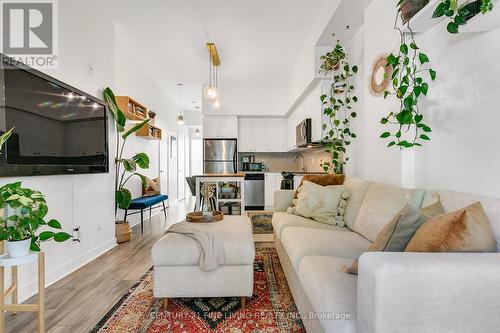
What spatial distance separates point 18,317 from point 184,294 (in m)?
1.16

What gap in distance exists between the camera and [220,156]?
6.04 metres

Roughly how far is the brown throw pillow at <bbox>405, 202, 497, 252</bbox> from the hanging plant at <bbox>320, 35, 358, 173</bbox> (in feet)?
7.22

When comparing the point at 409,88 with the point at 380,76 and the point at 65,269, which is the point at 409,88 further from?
the point at 65,269

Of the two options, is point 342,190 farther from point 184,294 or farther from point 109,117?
point 109,117

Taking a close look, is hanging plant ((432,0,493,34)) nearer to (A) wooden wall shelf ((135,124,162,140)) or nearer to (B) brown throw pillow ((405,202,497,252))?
(B) brown throw pillow ((405,202,497,252))

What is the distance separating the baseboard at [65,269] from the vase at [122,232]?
97 mm

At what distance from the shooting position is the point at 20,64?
1.82m

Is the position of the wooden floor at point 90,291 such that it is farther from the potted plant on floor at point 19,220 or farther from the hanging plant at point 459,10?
the hanging plant at point 459,10

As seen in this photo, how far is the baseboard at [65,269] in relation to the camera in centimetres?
190

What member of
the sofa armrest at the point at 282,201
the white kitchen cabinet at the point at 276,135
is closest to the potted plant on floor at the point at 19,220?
the sofa armrest at the point at 282,201

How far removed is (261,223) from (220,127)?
9.42ft

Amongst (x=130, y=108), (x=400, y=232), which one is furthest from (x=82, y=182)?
(x=400, y=232)

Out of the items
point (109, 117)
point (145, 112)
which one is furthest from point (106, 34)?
point (145, 112)

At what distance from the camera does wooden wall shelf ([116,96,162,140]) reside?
3.52 metres
